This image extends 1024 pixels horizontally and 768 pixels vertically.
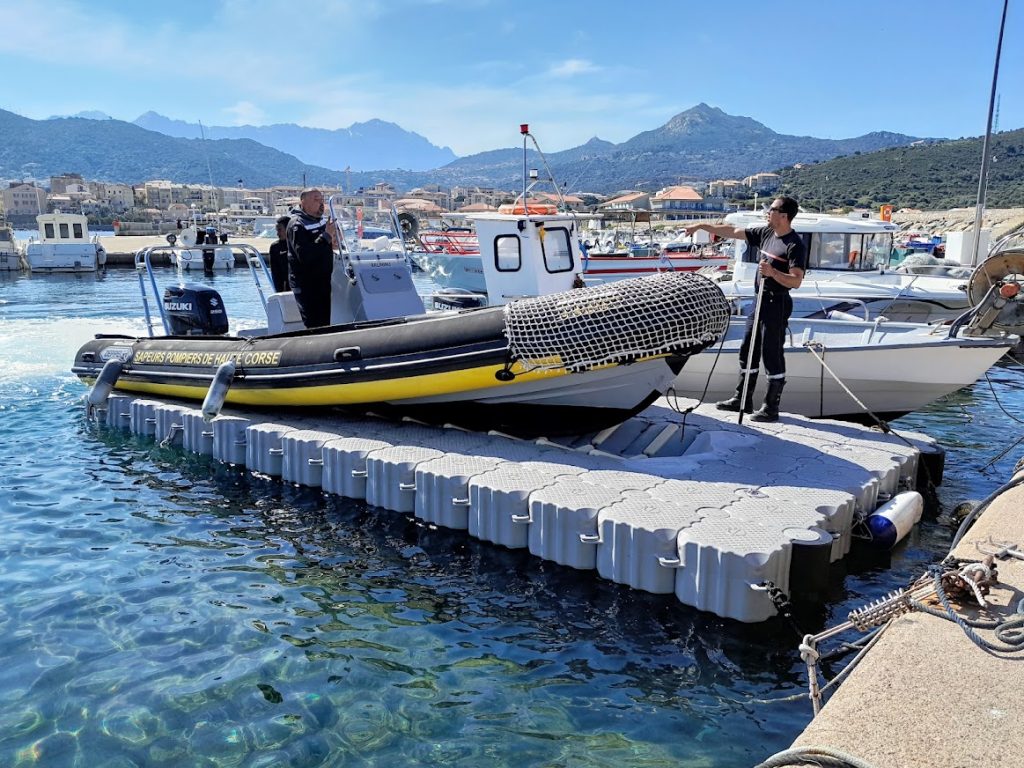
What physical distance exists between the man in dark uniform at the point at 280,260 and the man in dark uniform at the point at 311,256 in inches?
27.8

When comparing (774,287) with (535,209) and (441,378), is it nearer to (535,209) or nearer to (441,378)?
(441,378)

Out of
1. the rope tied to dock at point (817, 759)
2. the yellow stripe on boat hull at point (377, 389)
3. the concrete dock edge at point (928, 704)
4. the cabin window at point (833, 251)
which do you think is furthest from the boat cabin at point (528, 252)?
the rope tied to dock at point (817, 759)

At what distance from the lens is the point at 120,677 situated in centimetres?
382

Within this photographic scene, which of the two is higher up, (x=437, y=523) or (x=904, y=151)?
(x=904, y=151)

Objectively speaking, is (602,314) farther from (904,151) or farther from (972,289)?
(904,151)

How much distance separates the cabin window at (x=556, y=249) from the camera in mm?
10328

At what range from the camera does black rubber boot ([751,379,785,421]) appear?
6500 mm

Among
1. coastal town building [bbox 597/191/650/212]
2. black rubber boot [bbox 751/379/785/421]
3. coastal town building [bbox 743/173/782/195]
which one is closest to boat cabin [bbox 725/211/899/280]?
black rubber boot [bbox 751/379/785/421]

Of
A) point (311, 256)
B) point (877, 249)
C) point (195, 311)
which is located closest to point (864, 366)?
point (311, 256)

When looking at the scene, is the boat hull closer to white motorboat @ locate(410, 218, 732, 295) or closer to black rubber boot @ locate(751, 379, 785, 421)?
black rubber boot @ locate(751, 379, 785, 421)

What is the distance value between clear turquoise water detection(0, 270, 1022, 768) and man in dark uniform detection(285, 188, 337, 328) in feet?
6.72

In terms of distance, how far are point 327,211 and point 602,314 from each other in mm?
4390

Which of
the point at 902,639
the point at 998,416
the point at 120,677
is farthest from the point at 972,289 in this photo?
the point at 120,677

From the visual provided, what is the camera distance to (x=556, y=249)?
10.4m
